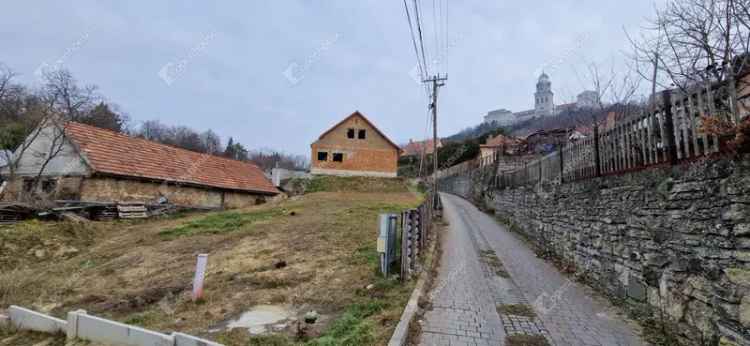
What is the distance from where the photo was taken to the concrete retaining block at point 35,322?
455 cm

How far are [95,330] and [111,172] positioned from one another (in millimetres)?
13591

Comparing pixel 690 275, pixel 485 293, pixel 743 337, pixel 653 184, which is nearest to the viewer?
pixel 743 337

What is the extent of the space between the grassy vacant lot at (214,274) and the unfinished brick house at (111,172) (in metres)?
2.87

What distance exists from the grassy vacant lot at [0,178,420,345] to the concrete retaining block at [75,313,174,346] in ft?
1.89

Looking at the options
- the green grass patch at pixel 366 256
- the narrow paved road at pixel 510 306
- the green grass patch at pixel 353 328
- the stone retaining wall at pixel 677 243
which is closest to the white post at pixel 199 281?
the green grass patch at pixel 353 328

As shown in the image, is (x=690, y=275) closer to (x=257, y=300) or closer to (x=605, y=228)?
(x=605, y=228)

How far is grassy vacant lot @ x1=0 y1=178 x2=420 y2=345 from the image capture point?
181 inches

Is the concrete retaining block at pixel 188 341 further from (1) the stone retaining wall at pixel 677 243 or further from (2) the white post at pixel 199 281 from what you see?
(1) the stone retaining wall at pixel 677 243

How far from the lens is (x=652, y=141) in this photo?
4.91m

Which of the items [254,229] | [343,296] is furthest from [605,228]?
[254,229]

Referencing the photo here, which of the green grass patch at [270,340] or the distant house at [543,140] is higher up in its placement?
the distant house at [543,140]

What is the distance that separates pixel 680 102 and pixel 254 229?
11.5 m

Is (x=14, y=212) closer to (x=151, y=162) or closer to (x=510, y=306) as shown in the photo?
(x=151, y=162)

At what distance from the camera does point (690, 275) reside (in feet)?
12.6
